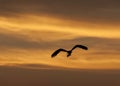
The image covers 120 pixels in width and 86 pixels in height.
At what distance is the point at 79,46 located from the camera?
7025 centimetres

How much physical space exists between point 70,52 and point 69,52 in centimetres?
15

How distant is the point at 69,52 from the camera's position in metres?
71.1

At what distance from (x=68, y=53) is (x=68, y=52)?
1.89 feet

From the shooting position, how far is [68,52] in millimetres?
71125

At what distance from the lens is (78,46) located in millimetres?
70312

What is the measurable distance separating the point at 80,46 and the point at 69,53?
1788 millimetres

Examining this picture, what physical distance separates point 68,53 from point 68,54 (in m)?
0.51

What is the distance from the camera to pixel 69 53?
70.6 m

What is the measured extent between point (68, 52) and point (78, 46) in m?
1.73

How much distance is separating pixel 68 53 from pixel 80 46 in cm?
189

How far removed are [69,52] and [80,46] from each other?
1942 mm

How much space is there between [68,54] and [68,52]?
1090 mm

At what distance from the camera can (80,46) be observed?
7000cm
